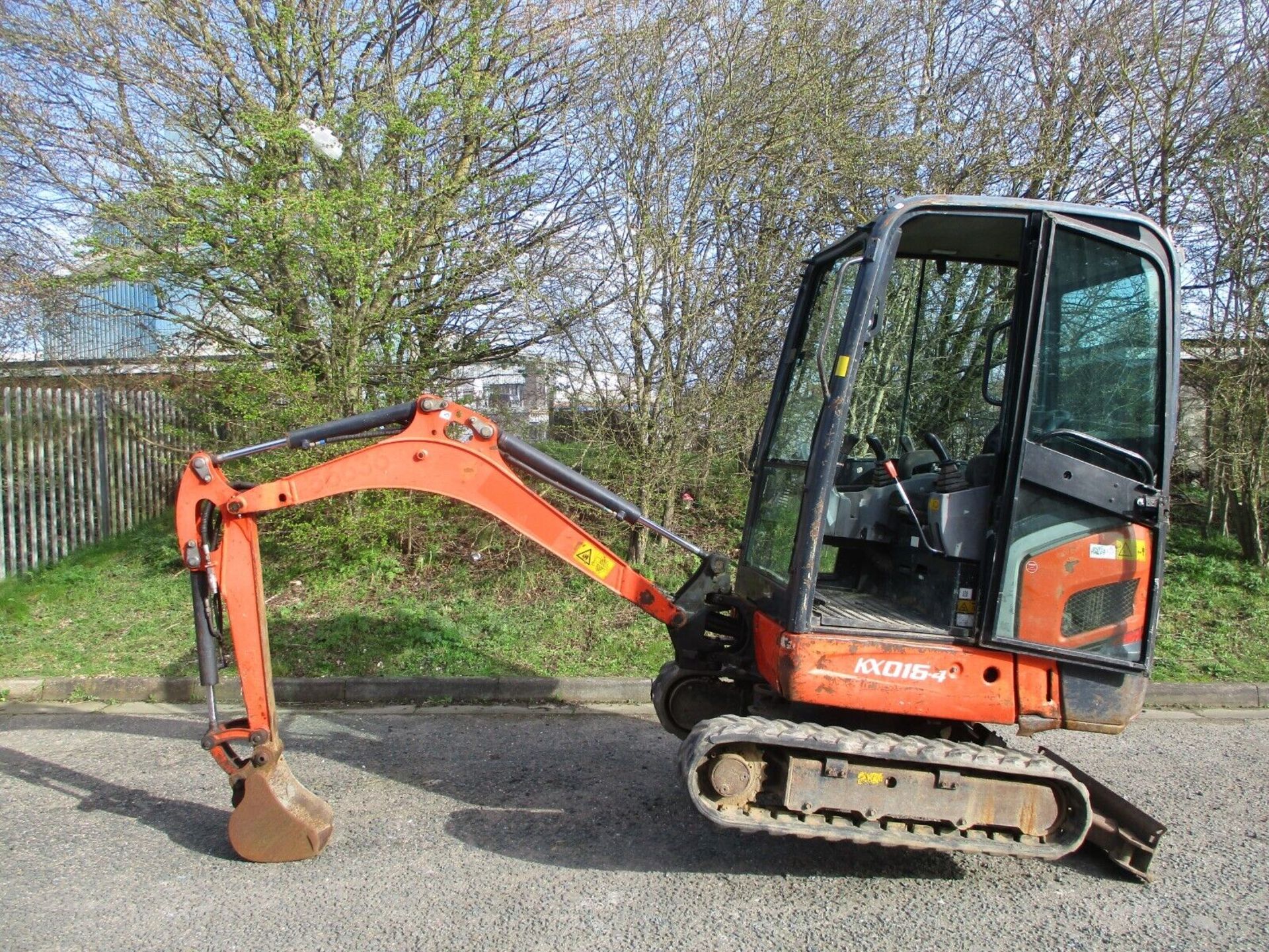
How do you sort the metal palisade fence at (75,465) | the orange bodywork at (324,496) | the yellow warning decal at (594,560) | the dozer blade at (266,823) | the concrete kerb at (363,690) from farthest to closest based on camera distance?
the metal palisade fence at (75,465) < the concrete kerb at (363,690) < the yellow warning decal at (594,560) < the orange bodywork at (324,496) < the dozer blade at (266,823)

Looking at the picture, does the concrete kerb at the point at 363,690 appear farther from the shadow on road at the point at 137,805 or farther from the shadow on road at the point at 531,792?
the shadow on road at the point at 137,805

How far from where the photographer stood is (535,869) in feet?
12.5

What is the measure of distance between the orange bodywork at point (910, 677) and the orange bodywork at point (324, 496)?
128 cm

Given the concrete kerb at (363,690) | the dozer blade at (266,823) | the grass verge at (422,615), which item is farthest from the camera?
the grass verge at (422,615)

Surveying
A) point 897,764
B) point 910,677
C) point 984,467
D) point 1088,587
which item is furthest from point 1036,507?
point 897,764

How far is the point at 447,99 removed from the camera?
8031 mm

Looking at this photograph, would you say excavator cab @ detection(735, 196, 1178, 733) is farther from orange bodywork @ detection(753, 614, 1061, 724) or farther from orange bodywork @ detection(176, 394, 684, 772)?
A: orange bodywork @ detection(176, 394, 684, 772)

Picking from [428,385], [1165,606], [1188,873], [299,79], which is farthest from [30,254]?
[1165,606]

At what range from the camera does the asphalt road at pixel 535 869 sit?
3348 mm

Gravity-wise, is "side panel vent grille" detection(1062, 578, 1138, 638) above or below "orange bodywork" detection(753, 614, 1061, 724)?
above

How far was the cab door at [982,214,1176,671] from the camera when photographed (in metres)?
3.54

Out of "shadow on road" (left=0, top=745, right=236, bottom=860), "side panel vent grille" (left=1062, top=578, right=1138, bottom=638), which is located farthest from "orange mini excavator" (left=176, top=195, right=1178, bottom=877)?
"shadow on road" (left=0, top=745, right=236, bottom=860)

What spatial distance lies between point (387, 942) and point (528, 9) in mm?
8284

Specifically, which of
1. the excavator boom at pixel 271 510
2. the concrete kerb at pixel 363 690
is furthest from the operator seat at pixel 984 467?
the concrete kerb at pixel 363 690
